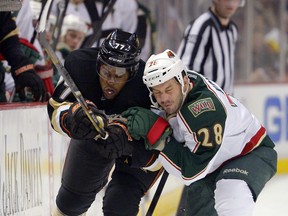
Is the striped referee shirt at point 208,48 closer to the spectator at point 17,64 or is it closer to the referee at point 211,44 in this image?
the referee at point 211,44

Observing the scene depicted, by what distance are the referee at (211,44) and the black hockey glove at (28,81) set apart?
1156mm

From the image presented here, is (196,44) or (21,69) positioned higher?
(21,69)

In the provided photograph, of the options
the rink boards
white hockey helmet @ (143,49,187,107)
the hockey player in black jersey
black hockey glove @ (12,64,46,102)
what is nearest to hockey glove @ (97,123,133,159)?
the hockey player in black jersey

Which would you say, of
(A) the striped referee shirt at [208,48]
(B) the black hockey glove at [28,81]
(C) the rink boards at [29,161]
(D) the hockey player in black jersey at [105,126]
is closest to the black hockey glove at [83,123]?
(D) the hockey player in black jersey at [105,126]

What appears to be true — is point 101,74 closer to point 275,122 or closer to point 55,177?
point 55,177

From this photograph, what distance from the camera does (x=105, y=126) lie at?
2.96 meters

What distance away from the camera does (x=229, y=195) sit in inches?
115

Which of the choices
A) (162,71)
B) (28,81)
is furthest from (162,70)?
(28,81)

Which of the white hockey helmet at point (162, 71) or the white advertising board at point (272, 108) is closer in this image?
the white hockey helmet at point (162, 71)

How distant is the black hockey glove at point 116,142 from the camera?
297cm

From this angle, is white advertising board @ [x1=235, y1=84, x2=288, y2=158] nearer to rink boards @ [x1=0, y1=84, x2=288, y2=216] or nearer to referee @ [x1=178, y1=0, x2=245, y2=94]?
referee @ [x1=178, y1=0, x2=245, y2=94]

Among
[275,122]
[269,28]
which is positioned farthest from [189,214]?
[269,28]

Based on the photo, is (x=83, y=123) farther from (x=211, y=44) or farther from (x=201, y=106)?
(x=211, y=44)

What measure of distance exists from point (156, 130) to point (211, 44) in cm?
194
